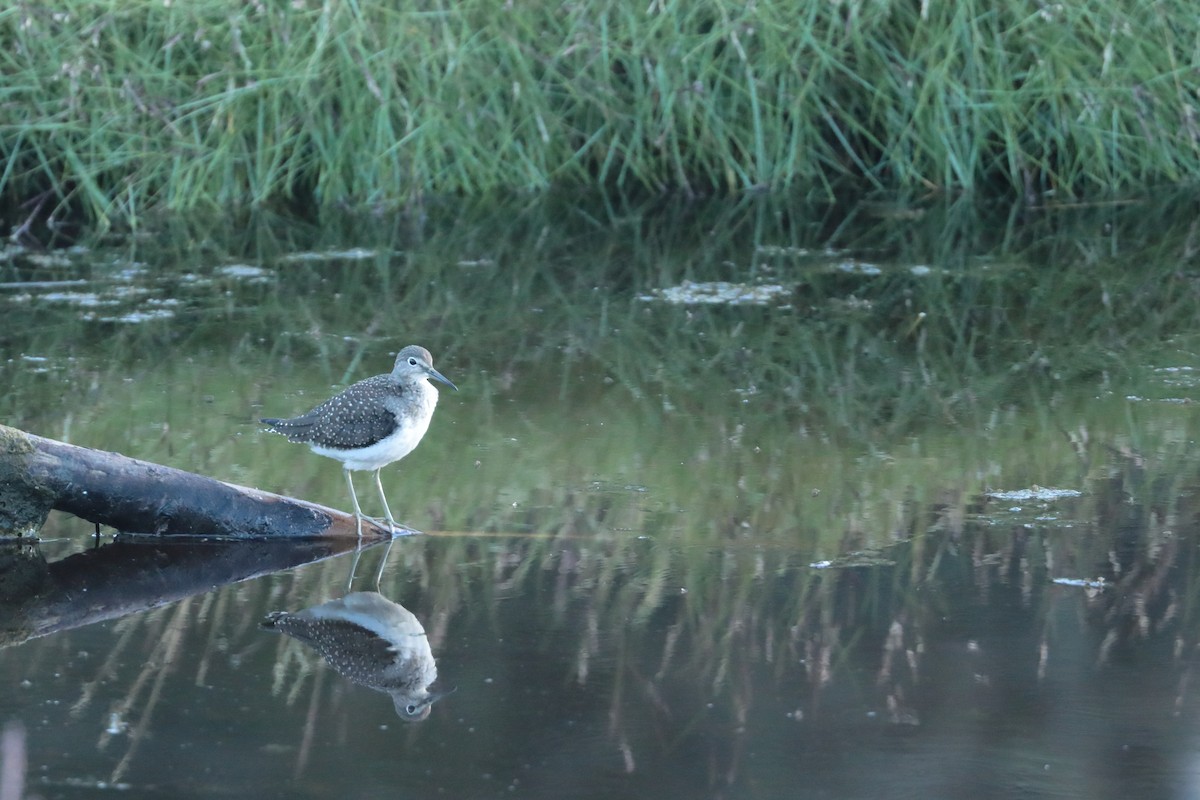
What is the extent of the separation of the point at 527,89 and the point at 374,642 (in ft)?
21.5

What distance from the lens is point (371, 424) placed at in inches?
204

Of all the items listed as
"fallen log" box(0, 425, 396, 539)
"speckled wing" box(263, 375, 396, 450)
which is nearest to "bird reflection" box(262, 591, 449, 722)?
"fallen log" box(0, 425, 396, 539)

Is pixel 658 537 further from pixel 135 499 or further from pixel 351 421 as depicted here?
pixel 135 499

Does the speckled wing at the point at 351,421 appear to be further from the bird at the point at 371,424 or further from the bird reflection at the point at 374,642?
the bird reflection at the point at 374,642

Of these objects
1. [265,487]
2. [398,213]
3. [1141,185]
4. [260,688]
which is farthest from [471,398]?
[1141,185]

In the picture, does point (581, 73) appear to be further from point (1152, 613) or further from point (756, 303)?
point (1152, 613)

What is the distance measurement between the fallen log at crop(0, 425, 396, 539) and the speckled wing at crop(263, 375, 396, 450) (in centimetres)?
24

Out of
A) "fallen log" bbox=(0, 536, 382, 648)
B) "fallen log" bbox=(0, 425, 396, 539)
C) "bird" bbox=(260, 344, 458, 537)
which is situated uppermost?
"bird" bbox=(260, 344, 458, 537)

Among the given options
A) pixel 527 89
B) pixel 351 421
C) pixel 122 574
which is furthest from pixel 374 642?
pixel 527 89

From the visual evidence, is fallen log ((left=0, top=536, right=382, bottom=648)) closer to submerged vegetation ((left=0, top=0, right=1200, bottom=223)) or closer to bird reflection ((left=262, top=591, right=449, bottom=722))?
bird reflection ((left=262, top=591, right=449, bottom=722))

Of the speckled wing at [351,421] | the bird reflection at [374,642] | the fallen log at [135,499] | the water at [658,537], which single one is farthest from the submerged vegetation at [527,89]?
the bird reflection at [374,642]

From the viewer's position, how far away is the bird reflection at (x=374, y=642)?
13.4 ft

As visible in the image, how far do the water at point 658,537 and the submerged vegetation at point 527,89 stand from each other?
1.39 metres

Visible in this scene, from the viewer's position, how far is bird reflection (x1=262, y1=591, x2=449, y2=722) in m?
4.07
